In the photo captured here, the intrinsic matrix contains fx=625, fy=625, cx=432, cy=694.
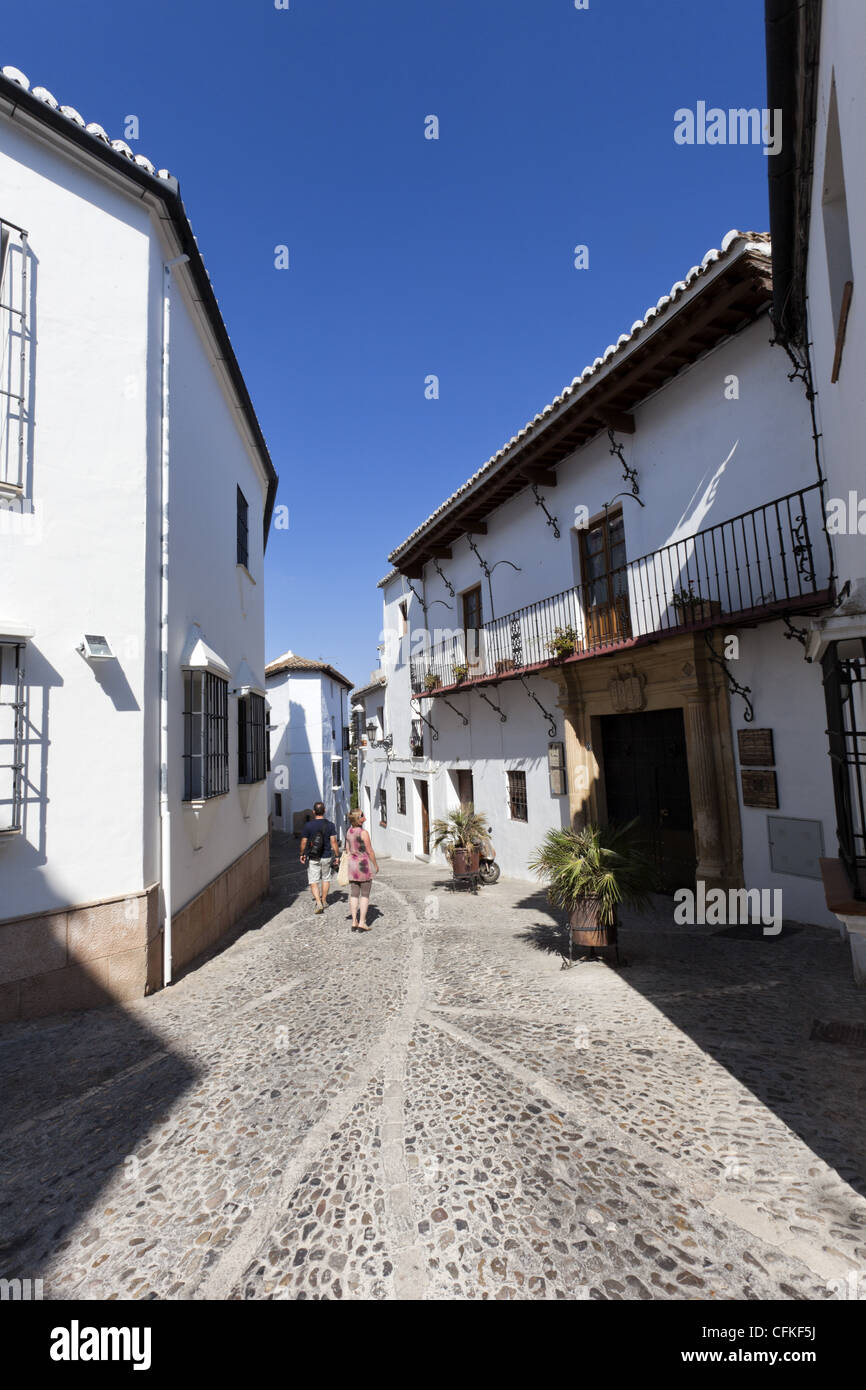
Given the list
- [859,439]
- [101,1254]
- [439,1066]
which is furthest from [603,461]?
[101,1254]

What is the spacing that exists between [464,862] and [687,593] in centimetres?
594

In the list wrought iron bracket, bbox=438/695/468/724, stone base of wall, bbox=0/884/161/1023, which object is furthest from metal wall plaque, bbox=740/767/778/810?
wrought iron bracket, bbox=438/695/468/724

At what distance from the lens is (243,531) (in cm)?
1087

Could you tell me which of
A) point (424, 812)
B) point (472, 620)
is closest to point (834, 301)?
point (472, 620)

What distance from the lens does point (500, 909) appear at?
9.24 metres

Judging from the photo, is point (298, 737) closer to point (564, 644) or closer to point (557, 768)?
point (557, 768)

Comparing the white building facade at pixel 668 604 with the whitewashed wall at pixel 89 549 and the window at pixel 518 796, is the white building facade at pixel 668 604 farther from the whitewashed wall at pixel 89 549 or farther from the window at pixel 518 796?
the whitewashed wall at pixel 89 549

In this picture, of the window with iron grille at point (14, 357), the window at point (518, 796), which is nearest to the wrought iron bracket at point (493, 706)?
the window at point (518, 796)

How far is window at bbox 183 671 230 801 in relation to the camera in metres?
6.61

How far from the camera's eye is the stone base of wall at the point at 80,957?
4.74m

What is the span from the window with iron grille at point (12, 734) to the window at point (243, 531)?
223 inches

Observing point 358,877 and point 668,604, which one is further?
point 668,604

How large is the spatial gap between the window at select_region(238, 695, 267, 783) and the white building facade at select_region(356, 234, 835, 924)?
431 centimetres

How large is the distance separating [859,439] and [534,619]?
7830mm
